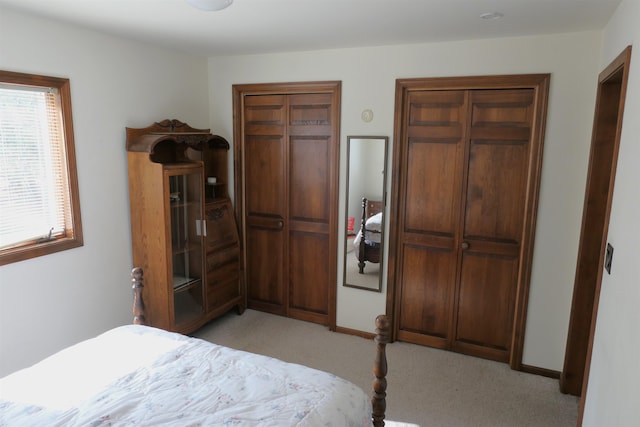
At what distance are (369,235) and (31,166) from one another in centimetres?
248

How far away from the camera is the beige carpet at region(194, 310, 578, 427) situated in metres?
2.67

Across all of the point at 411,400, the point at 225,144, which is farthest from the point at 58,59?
the point at 411,400

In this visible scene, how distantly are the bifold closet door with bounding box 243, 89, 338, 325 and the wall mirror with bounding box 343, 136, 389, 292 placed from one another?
0.47ft

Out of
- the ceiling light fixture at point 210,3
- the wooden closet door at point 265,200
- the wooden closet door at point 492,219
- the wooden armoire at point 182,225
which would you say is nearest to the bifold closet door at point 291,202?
the wooden closet door at point 265,200

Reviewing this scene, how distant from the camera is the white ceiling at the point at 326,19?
2.25 m

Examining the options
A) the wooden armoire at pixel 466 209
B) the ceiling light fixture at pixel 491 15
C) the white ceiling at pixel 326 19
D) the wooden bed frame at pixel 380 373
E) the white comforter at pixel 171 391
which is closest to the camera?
the white comforter at pixel 171 391

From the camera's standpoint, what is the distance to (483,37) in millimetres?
2939

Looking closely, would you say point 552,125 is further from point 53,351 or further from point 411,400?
point 53,351

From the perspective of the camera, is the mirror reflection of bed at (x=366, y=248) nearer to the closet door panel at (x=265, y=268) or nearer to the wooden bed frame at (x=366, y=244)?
the wooden bed frame at (x=366, y=244)

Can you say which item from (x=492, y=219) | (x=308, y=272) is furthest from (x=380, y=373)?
(x=308, y=272)

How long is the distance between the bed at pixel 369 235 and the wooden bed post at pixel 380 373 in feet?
5.38

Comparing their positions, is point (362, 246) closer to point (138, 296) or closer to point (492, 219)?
point (492, 219)

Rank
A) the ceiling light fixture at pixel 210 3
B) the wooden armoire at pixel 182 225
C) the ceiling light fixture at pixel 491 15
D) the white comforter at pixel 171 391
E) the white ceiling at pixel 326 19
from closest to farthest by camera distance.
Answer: the white comforter at pixel 171 391, the ceiling light fixture at pixel 210 3, the white ceiling at pixel 326 19, the ceiling light fixture at pixel 491 15, the wooden armoire at pixel 182 225

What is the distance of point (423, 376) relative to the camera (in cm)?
310
